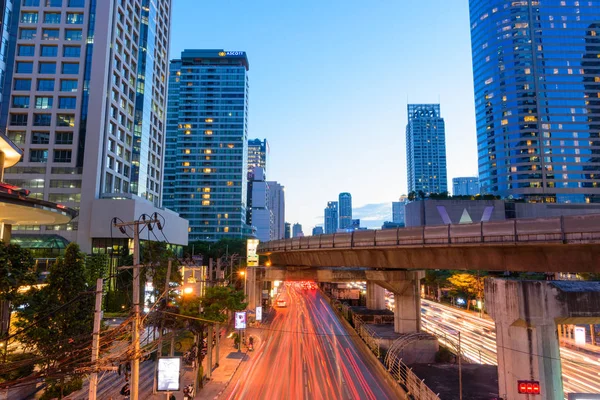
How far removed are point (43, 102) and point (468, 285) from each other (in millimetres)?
86821

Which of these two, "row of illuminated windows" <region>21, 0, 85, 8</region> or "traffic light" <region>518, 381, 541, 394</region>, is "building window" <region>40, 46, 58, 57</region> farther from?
"traffic light" <region>518, 381, 541, 394</region>

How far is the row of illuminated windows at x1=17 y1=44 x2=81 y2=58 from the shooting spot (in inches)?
2906

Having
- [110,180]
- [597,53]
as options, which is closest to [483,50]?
[597,53]

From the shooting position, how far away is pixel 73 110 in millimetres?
71938

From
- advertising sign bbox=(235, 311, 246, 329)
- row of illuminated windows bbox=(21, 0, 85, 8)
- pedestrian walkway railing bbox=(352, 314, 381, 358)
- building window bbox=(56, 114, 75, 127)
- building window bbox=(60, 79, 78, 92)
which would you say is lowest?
pedestrian walkway railing bbox=(352, 314, 381, 358)

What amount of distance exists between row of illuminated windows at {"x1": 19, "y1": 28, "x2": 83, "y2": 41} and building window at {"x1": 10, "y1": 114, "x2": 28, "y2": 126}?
608 inches

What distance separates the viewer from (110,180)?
76312 mm

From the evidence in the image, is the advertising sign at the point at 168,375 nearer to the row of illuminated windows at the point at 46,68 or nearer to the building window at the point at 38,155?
the building window at the point at 38,155

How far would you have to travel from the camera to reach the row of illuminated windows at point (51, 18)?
74625mm

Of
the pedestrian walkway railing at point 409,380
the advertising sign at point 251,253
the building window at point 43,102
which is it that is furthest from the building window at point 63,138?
the pedestrian walkway railing at point 409,380

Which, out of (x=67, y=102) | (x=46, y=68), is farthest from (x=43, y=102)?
(x=46, y=68)

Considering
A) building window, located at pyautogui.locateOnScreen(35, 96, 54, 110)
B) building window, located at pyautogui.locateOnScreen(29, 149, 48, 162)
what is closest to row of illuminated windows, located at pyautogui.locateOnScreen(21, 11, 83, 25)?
building window, located at pyautogui.locateOnScreen(35, 96, 54, 110)

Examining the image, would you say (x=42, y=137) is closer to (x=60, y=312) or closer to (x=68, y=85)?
(x=68, y=85)

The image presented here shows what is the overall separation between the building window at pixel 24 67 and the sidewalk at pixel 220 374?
216 feet
